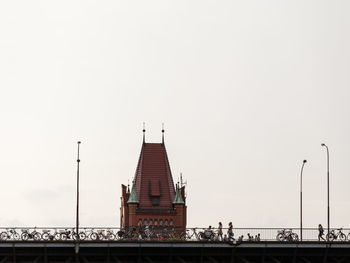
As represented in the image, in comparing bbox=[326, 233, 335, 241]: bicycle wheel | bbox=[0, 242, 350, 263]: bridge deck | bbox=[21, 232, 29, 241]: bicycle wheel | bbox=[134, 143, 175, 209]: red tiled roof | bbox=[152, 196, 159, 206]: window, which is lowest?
bbox=[0, 242, 350, 263]: bridge deck

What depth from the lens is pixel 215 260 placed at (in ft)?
275

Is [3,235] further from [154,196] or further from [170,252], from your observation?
[154,196]

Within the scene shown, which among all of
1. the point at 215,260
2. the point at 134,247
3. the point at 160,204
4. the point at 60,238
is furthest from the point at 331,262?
the point at 160,204

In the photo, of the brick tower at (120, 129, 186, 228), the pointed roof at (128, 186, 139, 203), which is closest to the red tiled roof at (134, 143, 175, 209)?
the brick tower at (120, 129, 186, 228)

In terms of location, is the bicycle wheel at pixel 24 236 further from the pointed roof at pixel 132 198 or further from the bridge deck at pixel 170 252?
the pointed roof at pixel 132 198

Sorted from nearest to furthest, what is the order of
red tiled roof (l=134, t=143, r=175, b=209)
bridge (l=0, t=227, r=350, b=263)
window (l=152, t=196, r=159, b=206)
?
1. bridge (l=0, t=227, r=350, b=263)
2. window (l=152, t=196, r=159, b=206)
3. red tiled roof (l=134, t=143, r=175, b=209)

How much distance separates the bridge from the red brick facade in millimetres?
84955

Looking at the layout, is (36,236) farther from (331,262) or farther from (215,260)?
(331,262)

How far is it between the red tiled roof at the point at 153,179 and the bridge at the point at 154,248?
85878mm

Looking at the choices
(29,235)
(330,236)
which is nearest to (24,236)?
(29,235)

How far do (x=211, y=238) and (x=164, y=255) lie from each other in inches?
149

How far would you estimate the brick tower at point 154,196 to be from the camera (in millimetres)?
Answer: 170000

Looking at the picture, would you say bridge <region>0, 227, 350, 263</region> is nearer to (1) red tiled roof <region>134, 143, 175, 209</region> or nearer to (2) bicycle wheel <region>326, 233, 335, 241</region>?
(2) bicycle wheel <region>326, 233, 335, 241</region>

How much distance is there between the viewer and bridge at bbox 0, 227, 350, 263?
81250mm
